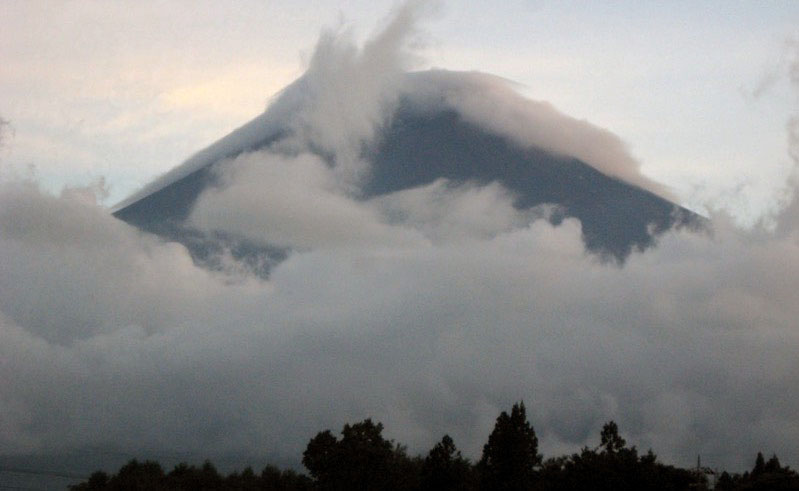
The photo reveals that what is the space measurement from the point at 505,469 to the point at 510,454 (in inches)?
52.2

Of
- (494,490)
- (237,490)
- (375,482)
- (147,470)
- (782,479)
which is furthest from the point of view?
(147,470)

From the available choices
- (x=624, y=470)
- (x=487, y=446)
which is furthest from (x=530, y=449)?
(x=624, y=470)

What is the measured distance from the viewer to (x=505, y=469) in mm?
104625

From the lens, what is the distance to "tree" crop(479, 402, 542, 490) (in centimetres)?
10438

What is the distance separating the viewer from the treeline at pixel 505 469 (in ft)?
344

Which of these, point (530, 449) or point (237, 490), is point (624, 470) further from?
point (237, 490)

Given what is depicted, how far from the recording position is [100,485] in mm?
137125

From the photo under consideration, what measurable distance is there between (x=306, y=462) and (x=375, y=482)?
22.1ft

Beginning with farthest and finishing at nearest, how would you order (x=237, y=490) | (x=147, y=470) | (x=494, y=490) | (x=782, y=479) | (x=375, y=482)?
(x=147, y=470), (x=237, y=490), (x=375, y=482), (x=494, y=490), (x=782, y=479)

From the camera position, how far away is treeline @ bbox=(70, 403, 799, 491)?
104875mm

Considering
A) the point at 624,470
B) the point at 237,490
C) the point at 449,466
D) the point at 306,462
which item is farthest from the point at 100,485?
the point at 624,470

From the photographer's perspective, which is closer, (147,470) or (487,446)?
(487,446)

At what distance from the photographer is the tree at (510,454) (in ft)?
342

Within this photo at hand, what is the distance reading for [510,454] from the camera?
10500cm
